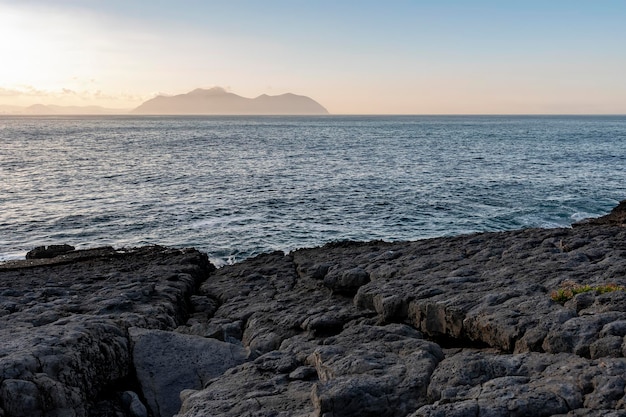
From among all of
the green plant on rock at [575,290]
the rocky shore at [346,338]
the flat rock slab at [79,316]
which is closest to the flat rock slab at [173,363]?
Result: the rocky shore at [346,338]

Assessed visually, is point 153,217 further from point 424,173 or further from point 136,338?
point 424,173

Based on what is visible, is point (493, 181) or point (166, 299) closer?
point (166, 299)

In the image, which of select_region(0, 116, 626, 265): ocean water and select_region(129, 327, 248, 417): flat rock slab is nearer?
select_region(129, 327, 248, 417): flat rock slab

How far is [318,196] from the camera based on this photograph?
55.8 meters

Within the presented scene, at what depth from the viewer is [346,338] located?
47.2ft

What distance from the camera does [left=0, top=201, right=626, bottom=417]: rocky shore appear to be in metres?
10.2

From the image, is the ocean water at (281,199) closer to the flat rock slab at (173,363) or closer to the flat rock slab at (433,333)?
the flat rock slab at (433,333)

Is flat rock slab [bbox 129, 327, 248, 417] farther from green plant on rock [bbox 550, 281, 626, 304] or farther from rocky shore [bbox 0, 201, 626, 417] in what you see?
green plant on rock [bbox 550, 281, 626, 304]

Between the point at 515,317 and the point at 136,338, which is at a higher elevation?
the point at 515,317

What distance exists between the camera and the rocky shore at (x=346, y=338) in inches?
400

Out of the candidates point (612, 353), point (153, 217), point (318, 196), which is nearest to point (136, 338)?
point (612, 353)

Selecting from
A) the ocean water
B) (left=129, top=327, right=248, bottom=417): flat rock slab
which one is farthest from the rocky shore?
the ocean water

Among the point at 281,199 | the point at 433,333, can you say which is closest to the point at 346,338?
the point at 433,333

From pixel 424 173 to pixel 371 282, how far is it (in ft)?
193
